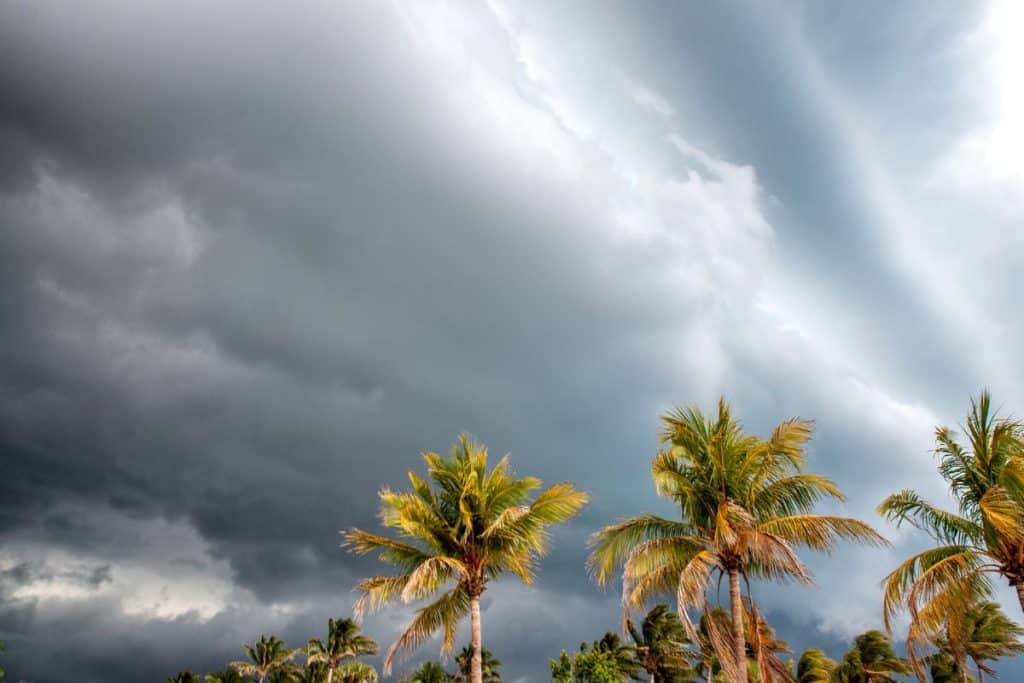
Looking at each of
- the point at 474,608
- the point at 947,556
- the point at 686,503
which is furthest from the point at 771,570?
the point at 474,608

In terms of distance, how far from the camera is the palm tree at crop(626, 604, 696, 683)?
62.7 m

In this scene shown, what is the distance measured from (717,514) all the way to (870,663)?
172ft

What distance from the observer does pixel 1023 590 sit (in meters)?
16.6

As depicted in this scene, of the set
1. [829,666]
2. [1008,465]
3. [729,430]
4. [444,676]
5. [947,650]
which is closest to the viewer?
[1008,465]

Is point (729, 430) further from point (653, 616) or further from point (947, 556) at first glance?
point (653, 616)

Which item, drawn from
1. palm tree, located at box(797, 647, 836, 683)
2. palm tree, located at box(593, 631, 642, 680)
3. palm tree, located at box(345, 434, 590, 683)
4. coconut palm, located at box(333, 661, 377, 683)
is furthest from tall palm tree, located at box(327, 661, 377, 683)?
palm tree, located at box(345, 434, 590, 683)

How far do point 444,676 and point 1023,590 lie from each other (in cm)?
6099

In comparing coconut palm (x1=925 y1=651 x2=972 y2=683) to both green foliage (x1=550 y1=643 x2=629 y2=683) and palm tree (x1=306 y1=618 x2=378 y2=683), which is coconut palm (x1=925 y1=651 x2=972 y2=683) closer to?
green foliage (x1=550 y1=643 x2=629 y2=683)

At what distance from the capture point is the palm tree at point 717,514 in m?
18.7

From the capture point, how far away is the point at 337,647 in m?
72.7

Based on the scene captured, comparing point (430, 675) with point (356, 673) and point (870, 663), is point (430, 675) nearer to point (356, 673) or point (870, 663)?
point (356, 673)

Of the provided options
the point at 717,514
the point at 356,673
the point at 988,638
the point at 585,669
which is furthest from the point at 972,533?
the point at 356,673

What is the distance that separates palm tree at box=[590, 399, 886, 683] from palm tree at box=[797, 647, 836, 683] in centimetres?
4755

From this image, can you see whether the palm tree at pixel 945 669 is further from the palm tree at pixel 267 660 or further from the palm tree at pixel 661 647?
the palm tree at pixel 267 660
